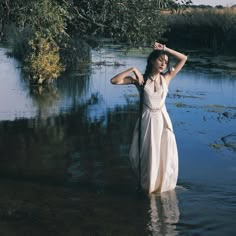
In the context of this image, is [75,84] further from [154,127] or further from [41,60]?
[154,127]

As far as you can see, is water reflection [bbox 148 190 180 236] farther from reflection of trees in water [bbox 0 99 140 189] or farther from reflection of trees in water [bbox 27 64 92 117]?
reflection of trees in water [bbox 27 64 92 117]

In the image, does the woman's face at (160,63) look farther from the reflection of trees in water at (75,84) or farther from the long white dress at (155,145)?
the reflection of trees in water at (75,84)

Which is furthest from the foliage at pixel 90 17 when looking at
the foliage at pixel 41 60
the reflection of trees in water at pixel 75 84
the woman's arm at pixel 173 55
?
the foliage at pixel 41 60

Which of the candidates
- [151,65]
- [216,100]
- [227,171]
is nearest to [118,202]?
[151,65]

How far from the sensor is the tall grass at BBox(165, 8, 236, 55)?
4084 cm

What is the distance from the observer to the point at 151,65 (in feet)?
23.6

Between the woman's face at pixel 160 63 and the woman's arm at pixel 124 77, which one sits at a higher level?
the woman's face at pixel 160 63

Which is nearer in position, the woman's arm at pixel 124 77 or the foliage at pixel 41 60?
the woman's arm at pixel 124 77

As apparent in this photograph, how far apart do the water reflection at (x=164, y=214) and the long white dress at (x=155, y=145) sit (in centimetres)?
19

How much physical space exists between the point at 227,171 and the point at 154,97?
2.77 metres

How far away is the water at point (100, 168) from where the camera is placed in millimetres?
6414

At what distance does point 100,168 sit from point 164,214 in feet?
8.48

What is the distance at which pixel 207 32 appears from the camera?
4447cm

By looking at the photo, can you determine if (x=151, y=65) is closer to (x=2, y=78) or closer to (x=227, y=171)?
(x=227, y=171)
